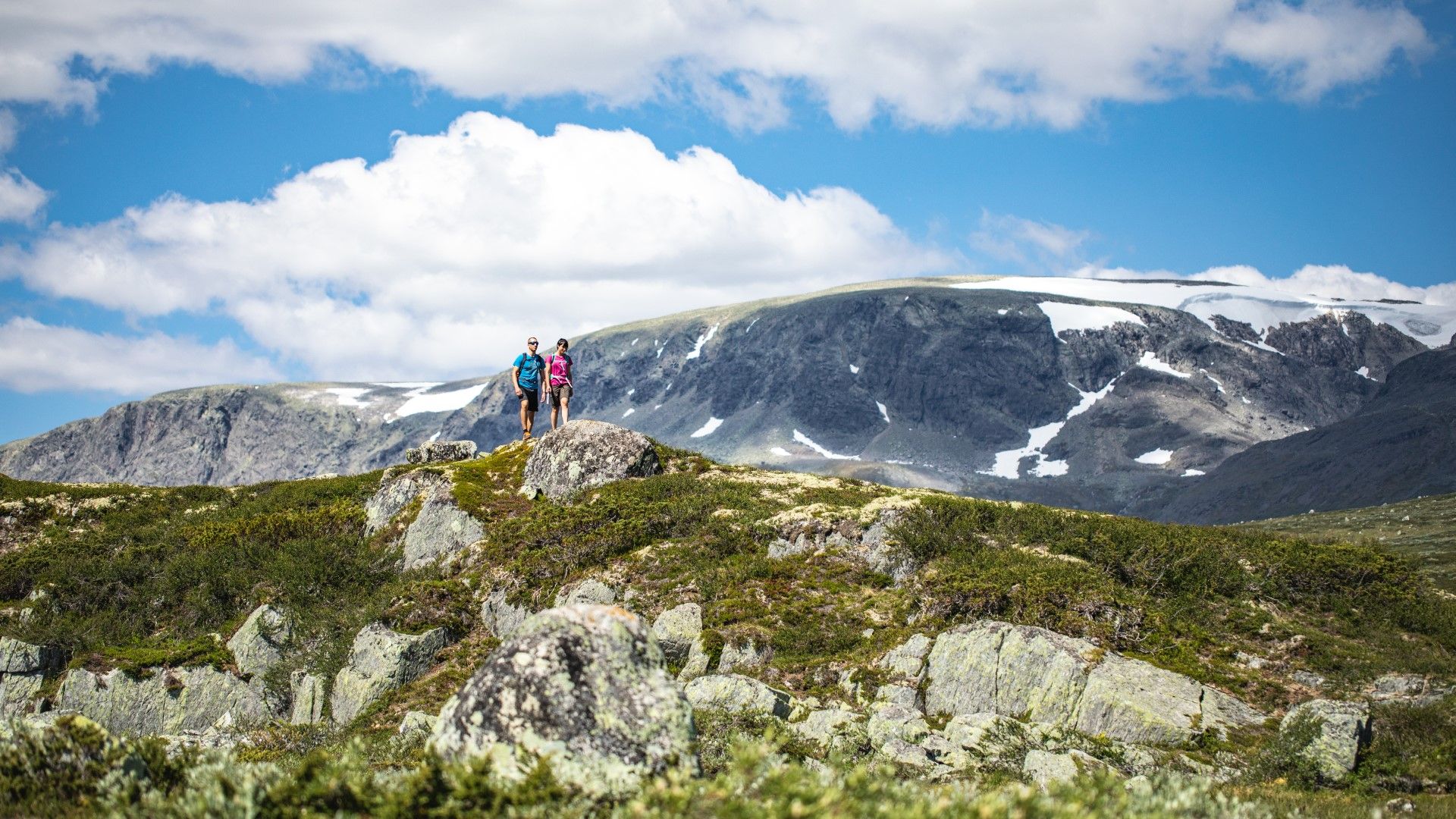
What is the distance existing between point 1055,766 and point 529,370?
28950mm

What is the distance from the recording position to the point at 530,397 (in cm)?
3838

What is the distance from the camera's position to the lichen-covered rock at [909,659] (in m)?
21.3

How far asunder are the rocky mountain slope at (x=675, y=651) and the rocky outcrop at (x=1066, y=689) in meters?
0.08

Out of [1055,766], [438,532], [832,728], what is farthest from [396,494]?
[1055,766]

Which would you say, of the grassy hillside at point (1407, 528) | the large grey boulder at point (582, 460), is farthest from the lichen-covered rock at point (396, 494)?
the grassy hillside at point (1407, 528)

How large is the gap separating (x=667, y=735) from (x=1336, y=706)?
14.8 metres

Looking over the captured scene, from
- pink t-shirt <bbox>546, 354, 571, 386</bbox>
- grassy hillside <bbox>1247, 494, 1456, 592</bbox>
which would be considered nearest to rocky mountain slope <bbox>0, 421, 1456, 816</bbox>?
pink t-shirt <bbox>546, 354, 571, 386</bbox>

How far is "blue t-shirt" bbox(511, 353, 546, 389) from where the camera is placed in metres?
38.0

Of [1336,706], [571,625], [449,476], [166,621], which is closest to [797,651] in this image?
[1336,706]

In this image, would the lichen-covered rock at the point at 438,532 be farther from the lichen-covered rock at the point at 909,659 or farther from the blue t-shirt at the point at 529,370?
the lichen-covered rock at the point at 909,659

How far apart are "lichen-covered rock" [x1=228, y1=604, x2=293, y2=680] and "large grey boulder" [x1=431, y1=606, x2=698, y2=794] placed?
66.8 feet

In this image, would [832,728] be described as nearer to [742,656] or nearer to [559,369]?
[742,656]

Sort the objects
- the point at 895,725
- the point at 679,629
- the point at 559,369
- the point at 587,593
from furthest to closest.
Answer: the point at 559,369, the point at 587,593, the point at 679,629, the point at 895,725

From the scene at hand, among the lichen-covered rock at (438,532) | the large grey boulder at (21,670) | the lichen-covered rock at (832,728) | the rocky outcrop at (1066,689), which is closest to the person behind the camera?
the lichen-covered rock at (832,728)
